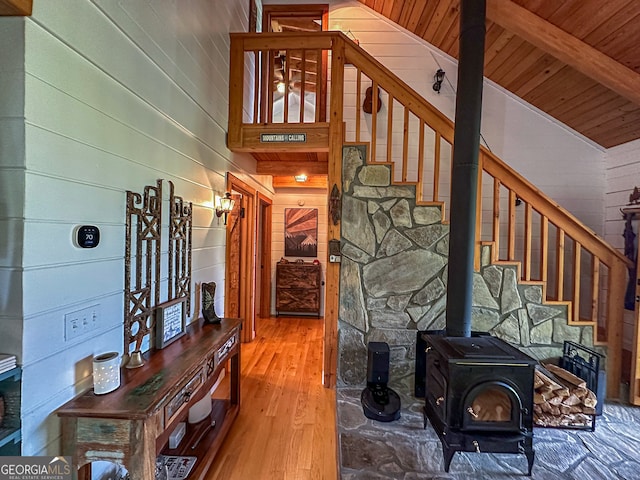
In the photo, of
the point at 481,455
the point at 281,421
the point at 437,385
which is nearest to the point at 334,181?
the point at 437,385

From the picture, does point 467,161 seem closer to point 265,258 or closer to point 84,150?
point 84,150

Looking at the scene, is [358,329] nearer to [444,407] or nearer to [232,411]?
[444,407]

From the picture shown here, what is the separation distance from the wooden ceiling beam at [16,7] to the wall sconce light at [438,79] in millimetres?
3981

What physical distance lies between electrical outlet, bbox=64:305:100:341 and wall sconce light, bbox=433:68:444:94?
4241 mm

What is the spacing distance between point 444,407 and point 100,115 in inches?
98.1

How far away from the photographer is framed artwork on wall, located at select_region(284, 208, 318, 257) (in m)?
5.71

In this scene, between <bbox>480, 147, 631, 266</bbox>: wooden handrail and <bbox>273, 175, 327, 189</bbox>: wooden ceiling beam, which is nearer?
<bbox>480, 147, 631, 266</bbox>: wooden handrail

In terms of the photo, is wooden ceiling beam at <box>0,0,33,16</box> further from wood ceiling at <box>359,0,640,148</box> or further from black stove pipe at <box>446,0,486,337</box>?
wood ceiling at <box>359,0,640,148</box>

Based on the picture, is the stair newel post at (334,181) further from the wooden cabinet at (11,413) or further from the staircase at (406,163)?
the wooden cabinet at (11,413)

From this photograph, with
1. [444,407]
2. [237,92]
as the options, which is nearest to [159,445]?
[444,407]

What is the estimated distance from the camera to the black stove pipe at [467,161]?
2227 mm

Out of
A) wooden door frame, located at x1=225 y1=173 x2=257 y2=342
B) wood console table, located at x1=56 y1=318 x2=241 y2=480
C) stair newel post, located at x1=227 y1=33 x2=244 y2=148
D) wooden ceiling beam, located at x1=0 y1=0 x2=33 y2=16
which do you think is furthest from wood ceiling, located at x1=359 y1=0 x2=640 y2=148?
wood console table, located at x1=56 y1=318 x2=241 y2=480

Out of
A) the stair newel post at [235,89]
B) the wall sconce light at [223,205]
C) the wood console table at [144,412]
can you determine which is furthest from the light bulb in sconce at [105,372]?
the stair newel post at [235,89]

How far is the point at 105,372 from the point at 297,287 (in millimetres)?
4186
